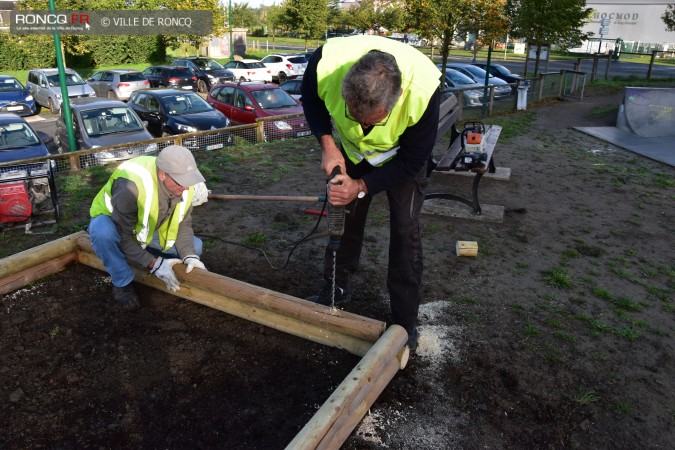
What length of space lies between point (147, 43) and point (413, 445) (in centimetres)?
3809

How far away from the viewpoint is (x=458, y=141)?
7.69 m

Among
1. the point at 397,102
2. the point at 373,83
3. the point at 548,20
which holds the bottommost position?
the point at 397,102

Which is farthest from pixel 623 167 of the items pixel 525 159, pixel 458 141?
pixel 458 141

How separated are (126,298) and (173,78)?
64.7ft

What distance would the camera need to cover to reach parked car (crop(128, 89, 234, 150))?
11.1m

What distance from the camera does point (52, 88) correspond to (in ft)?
61.8

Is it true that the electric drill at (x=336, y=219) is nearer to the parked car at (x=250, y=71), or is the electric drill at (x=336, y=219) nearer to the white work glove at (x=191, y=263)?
the white work glove at (x=191, y=263)

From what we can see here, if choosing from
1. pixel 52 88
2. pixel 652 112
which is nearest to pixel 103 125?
pixel 52 88

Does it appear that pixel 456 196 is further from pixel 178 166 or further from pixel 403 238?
pixel 178 166

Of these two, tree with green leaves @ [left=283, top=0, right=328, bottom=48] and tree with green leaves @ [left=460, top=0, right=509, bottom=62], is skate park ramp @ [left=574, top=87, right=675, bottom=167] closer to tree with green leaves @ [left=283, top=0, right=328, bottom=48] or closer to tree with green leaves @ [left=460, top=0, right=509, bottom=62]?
tree with green leaves @ [left=460, top=0, right=509, bottom=62]

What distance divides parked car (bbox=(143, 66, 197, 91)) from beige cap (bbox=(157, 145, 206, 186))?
1937 centimetres

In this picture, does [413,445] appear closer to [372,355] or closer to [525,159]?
[372,355]

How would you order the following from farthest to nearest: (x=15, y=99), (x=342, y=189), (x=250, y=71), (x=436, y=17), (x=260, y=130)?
(x=250, y=71) → (x=15, y=99) → (x=436, y=17) → (x=260, y=130) → (x=342, y=189)

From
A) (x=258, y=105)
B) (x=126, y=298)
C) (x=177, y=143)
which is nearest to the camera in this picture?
(x=126, y=298)
